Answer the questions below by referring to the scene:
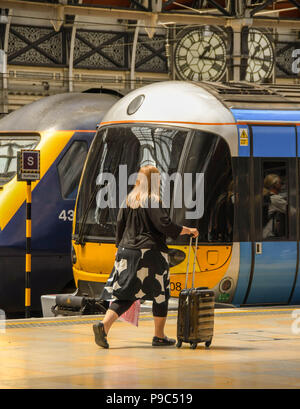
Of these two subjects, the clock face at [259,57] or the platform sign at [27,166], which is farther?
the clock face at [259,57]

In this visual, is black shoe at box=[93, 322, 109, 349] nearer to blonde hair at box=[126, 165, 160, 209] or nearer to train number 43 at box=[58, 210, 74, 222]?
blonde hair at box=[126, 165, 160, 209]

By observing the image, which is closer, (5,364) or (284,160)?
(5,364)

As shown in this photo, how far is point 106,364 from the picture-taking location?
967 centimetres

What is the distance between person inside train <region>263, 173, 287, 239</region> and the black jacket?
392 centimetres


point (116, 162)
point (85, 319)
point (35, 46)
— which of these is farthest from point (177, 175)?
point (35, 46)

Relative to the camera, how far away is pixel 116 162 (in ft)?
48.3

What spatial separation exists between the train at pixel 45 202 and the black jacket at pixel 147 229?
6.57m

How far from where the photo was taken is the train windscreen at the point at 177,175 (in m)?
14.0

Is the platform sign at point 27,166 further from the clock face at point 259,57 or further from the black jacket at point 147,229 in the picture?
the clock face at point 259,57

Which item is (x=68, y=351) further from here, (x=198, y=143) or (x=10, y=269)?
(x=10, y=269)

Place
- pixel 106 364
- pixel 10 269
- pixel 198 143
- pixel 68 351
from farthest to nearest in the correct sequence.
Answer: pixel 10 269
pixel 198 143
pixel 68 351
pixel 106 364

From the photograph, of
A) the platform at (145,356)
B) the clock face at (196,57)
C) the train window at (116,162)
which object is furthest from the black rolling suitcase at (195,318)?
the clock face at (196,57)
